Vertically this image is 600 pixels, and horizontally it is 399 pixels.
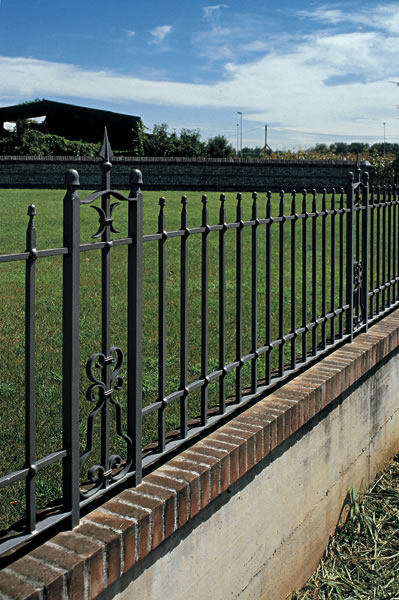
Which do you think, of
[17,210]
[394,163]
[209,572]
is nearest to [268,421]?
[209,572]

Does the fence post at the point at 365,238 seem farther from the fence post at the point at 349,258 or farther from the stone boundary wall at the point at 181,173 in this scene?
the stone boundary wall at the point at 181,173

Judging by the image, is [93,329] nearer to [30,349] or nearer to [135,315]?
[135,315]

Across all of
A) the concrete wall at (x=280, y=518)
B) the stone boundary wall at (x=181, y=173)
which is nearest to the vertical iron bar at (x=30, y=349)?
the concrete wall at (x=280, y=518)

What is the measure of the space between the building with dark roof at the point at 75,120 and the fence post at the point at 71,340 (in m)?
42.5

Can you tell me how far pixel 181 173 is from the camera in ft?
76.7

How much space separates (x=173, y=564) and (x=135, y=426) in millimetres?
526

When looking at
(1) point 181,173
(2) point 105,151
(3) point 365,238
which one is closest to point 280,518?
(2) point 105,151

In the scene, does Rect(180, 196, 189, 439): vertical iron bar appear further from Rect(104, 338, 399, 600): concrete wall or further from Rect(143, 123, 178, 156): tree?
Rect(143, 123, 178, 156): tree

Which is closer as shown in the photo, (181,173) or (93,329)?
(93,329)

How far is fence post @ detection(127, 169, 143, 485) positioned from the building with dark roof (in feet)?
138

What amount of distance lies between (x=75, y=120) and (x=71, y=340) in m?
45.6

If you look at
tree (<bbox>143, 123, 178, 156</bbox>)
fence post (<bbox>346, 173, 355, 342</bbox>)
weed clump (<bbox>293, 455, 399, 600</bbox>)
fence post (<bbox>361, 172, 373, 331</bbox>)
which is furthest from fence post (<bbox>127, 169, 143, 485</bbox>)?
tree (<bbox>143, 123, 178, 156</bbox>)

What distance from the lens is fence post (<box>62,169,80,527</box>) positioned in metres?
2.22

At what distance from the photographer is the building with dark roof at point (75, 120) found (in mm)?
44125
